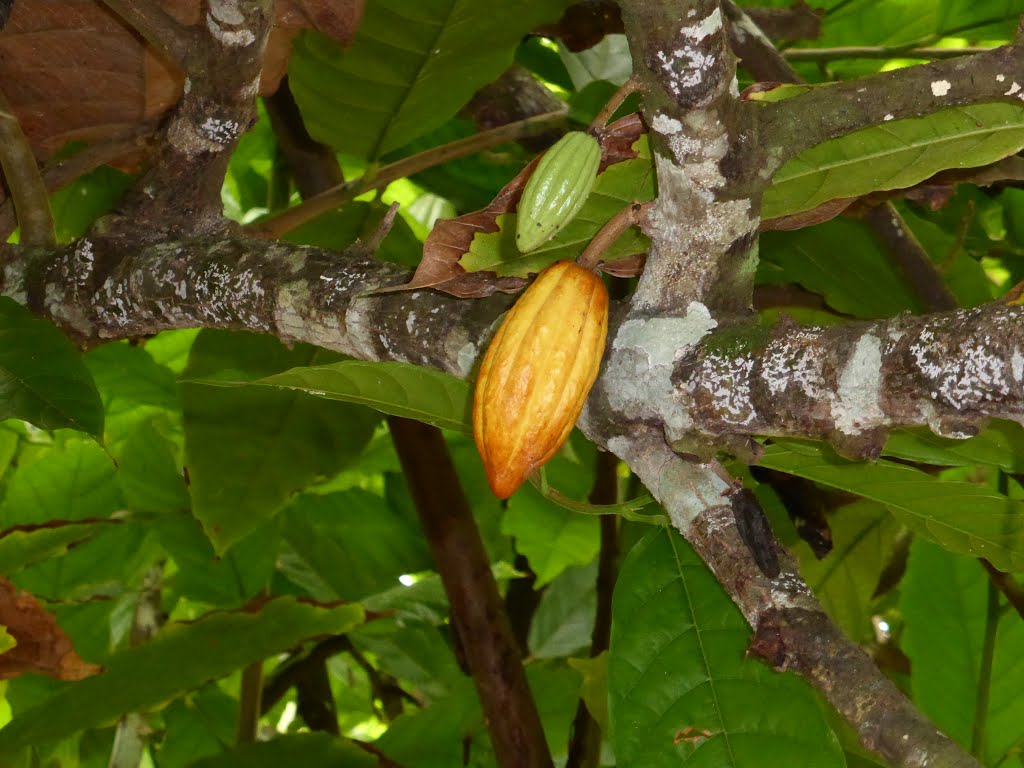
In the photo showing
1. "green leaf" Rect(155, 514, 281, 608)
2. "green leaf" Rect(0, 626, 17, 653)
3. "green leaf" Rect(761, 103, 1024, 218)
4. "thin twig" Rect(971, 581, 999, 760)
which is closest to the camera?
"green leaf" Rect(761, 103, 1024, 218)

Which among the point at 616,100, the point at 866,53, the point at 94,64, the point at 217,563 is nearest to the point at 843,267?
the point at 866,53

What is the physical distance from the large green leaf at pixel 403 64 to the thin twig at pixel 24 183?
0.29 meters

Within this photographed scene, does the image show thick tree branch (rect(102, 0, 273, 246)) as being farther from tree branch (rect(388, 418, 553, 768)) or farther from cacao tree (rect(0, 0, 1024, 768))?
tree branch (rect(388, 418, 553, 768))

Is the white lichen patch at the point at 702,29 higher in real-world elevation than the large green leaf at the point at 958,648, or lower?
higher

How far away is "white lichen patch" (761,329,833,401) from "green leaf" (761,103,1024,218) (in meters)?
0.18

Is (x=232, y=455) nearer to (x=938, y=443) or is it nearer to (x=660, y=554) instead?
(x=660, y=554)

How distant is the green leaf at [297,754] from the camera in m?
1.22

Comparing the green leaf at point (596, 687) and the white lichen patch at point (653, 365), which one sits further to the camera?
the green leaf at point (596, 687)

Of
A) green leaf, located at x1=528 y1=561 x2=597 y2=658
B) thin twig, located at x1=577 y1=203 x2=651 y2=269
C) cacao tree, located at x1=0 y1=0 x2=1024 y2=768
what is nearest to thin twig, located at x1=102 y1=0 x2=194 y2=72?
cacao tree, located at x1=0 y1=0 x2=1024 y2=768

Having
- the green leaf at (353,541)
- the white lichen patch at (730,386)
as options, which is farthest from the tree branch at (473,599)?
the white lichen patch at (730,386)

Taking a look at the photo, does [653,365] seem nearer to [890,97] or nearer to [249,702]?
[890,97]

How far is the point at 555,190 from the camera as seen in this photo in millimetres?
619

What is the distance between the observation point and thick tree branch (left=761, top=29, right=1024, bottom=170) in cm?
53

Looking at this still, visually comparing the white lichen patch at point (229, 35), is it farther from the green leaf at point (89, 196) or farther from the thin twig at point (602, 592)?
the green leaf at point (89, 196)
